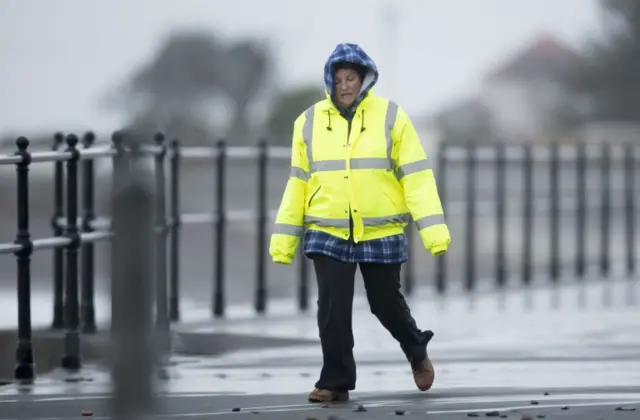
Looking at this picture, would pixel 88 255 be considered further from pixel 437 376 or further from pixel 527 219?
pixel 527 219

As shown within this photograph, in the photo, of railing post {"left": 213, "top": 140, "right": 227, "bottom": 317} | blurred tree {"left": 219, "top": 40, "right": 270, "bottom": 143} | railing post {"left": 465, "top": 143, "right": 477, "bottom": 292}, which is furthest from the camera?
blurred tree {"left": 219, "top": 40, "right": 270, "bottom": 143}

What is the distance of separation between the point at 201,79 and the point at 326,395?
5473cm

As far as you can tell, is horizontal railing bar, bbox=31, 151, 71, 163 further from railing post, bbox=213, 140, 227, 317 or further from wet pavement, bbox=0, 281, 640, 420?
railing post, bbox=213, 140, 227, 317

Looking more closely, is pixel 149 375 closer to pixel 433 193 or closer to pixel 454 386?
pixel 433 193

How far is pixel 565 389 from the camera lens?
1053 cm

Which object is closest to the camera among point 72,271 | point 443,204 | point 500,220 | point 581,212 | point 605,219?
point 72,271

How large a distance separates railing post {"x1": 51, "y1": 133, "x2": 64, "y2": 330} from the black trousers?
12.5 feet

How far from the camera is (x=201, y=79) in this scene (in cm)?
6412

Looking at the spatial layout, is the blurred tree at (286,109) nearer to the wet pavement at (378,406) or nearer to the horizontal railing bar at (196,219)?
the horizontal railing bar at (196,219)

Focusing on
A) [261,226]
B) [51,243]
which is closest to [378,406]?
[51,243]

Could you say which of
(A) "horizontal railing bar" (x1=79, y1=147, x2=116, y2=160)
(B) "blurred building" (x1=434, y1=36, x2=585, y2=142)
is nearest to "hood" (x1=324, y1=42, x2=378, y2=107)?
(A) "horizontal railing bar" (x1=79, y1=147, x2=116, y2=160)

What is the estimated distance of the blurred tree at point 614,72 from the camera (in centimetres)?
8300

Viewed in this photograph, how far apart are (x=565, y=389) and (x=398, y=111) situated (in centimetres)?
181

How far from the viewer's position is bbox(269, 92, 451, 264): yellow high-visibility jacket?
9602 millimetres
